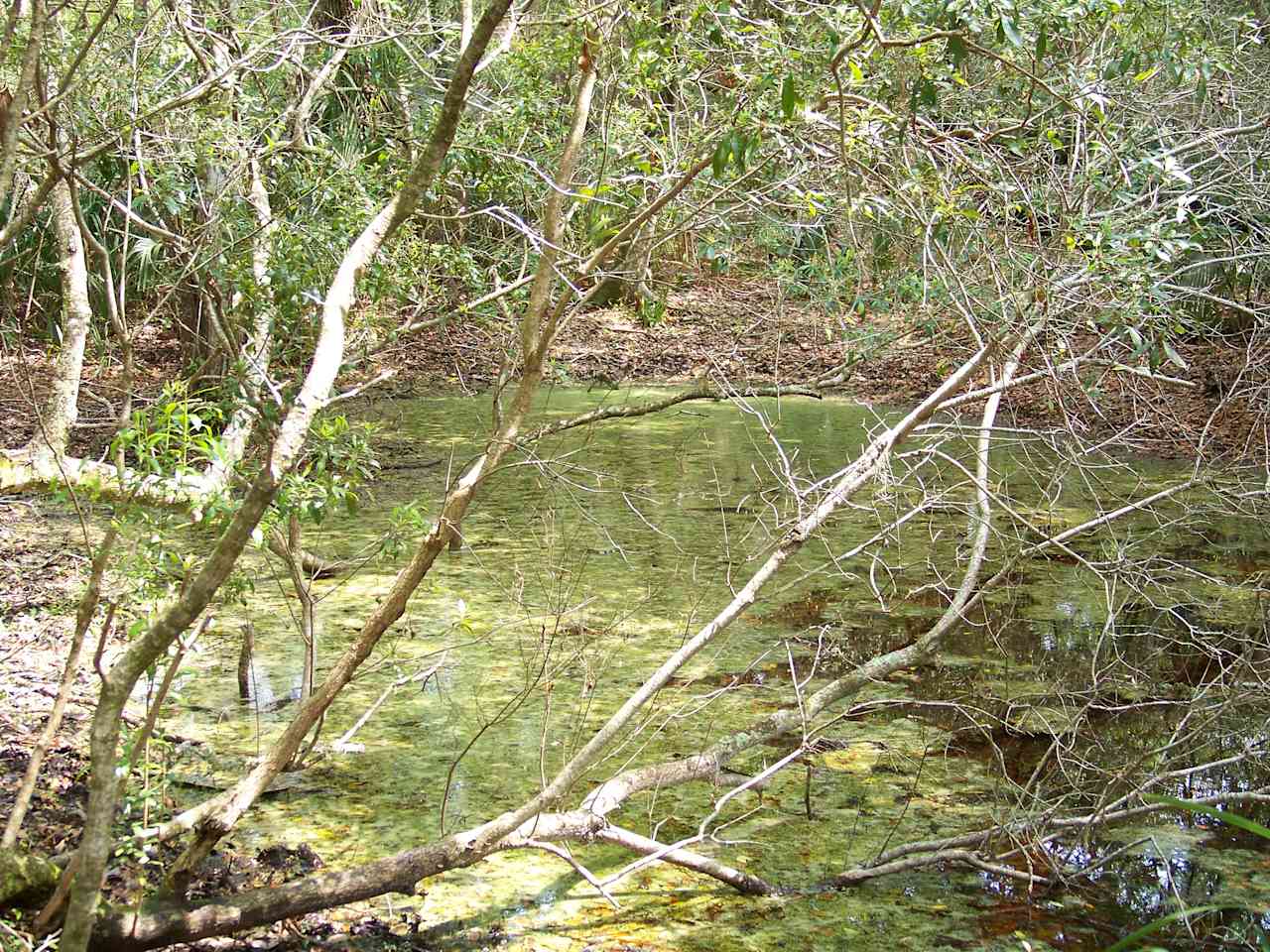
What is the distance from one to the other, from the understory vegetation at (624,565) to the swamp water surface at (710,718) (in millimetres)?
20

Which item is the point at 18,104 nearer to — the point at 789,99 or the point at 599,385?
the point at 789,99

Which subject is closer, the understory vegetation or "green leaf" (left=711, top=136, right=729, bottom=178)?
"green leaf" (left=711, top=136, right=729, bottom=178)

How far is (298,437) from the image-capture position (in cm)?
189

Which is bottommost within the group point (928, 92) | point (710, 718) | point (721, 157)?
point (710, 718)

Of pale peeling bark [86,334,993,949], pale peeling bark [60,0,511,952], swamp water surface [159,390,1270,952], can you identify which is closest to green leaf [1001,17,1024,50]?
pale peeling bark [60,0,511,952]

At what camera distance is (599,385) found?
10.3 metres

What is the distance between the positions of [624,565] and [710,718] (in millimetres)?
1629

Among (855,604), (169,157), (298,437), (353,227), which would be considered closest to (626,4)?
(353,227)

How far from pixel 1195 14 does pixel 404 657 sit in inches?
114

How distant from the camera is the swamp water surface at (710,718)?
274 cm

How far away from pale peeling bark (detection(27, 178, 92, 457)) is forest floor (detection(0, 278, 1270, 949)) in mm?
125

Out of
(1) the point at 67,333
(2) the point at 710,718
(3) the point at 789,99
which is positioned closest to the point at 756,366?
(2) the point at 710,718

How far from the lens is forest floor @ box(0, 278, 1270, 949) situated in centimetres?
317

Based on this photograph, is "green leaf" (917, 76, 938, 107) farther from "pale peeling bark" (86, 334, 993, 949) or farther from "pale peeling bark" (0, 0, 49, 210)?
"pale peeling bark" (0, 0, 49, 210)
